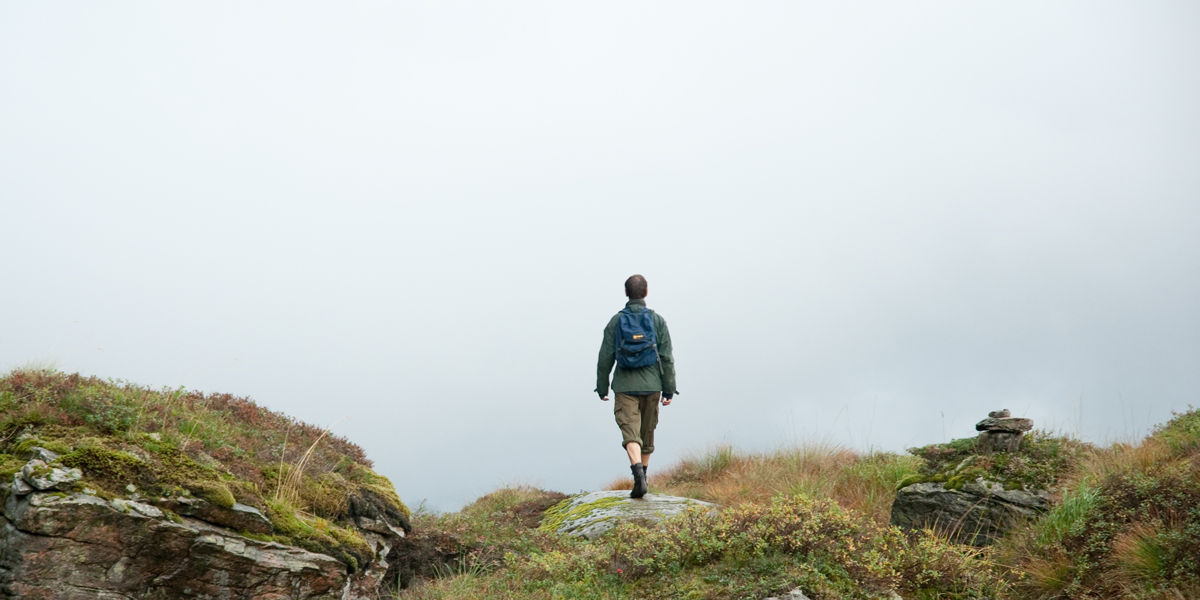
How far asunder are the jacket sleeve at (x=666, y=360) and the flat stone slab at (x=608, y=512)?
166cm

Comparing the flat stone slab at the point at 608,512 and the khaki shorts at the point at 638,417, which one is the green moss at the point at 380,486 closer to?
the flat stone slab at the point at 608,512

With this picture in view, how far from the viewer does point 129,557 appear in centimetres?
655

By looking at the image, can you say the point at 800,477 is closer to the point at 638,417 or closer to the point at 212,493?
the point at 638,417

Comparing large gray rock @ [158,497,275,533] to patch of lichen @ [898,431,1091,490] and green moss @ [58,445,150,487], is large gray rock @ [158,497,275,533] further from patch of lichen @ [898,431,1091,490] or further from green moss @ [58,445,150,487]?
patch of lichen @ [898,431,1091,490]

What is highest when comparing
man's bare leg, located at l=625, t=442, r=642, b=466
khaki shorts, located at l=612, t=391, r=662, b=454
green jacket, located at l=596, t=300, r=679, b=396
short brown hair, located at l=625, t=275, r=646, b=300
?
short brown hair, located at l=625, t=275, r=646, b=300

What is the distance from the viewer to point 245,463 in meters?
8.37

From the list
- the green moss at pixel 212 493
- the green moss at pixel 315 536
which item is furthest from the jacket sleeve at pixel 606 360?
the green moss at pixel 212 493

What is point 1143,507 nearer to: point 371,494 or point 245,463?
point 371,494

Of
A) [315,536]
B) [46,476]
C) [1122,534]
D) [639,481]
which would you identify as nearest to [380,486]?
[315,536]

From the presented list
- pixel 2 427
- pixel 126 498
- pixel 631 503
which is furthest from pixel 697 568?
pixel 2 427

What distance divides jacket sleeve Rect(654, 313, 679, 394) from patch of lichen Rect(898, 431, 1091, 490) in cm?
352

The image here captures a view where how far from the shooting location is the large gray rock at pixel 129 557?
6.25 m

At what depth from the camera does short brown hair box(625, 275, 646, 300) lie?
11.6m

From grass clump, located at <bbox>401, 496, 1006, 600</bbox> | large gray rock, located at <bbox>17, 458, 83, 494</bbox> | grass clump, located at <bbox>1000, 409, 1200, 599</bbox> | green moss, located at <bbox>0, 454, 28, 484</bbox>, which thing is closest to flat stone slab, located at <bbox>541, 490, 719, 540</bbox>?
grass clump, located at <bbox>401, 496, 1006, 600</bbox>
